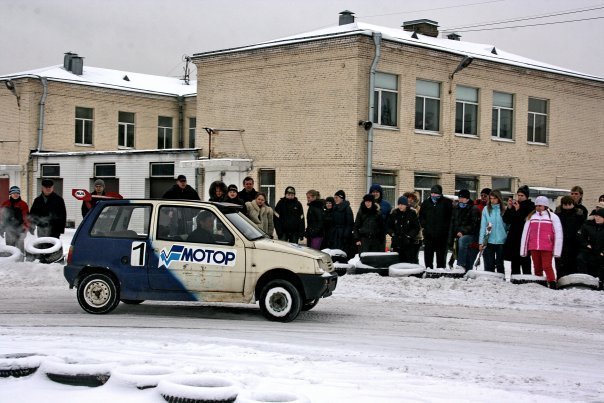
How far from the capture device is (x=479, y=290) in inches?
556

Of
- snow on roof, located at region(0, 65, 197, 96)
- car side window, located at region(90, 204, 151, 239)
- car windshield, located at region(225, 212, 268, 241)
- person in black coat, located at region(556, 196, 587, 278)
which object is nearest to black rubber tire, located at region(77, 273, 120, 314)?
car side window, located at region(90, 204, 151, 239)

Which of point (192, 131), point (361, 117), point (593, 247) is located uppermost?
point (192, 131)

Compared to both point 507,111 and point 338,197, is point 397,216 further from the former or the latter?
point 507,111

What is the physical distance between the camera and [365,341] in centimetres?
969

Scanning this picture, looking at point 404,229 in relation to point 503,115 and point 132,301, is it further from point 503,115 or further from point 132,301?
point 503,115

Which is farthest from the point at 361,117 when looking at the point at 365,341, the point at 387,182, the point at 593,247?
the point at 365,341

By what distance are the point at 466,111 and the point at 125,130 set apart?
2283 centimetres

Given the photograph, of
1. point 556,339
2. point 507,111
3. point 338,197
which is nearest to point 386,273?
point 338,197

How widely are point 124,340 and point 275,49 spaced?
22.7 metres

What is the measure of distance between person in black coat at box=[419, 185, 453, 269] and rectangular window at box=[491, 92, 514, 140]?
17.6 meters

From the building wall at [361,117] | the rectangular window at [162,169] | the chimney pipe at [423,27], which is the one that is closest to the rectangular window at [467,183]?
the building wall at [361,117]

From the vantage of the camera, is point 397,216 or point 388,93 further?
point 388,93

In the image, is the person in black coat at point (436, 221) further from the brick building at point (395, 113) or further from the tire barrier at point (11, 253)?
the brick building at point (395, 113)

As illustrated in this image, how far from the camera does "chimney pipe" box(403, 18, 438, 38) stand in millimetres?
35438
